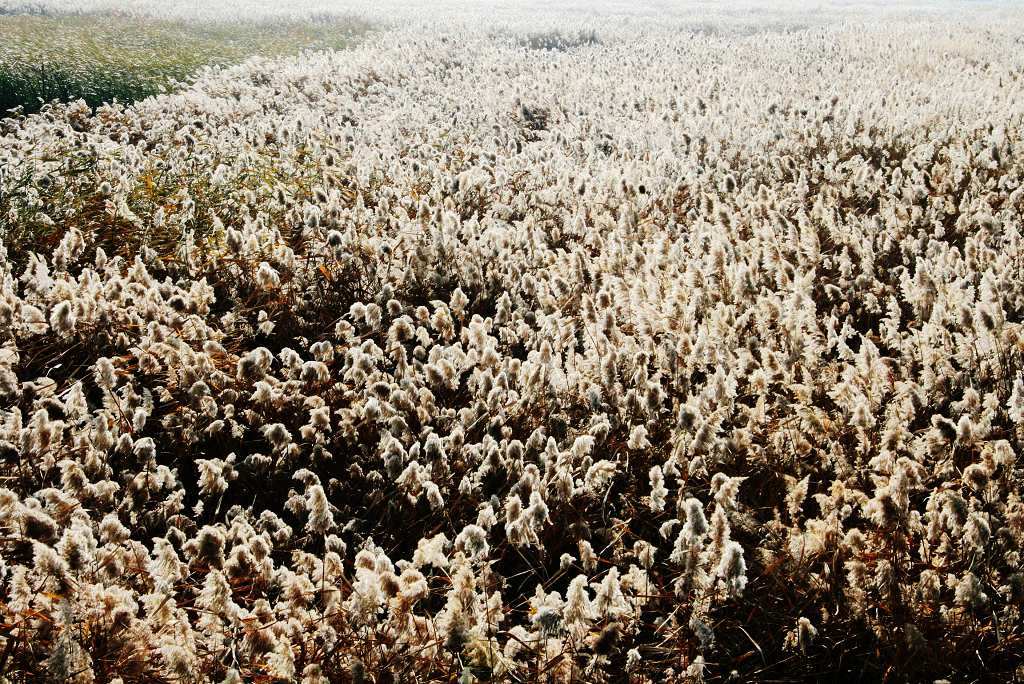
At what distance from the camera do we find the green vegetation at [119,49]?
432 inches

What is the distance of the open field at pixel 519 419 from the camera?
84.7 inches

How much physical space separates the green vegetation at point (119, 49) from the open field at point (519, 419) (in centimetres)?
528

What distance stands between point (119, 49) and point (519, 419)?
13.9 meters

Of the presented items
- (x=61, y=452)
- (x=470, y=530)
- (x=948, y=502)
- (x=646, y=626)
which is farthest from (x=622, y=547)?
(x=61, y=452)

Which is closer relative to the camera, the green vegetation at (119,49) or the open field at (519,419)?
the open field at (519,419)

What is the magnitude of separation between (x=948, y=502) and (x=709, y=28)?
21147 mm

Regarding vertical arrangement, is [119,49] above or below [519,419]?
above

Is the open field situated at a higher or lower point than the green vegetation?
lower

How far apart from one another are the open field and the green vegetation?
5.28 meters

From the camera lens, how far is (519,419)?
10.8 ft

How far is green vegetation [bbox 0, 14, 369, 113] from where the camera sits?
11.0m

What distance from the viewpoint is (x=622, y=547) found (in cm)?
267

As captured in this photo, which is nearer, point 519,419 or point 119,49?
point 519,419

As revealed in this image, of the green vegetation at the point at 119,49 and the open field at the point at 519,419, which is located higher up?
the green vegetation at the point at 119,49
